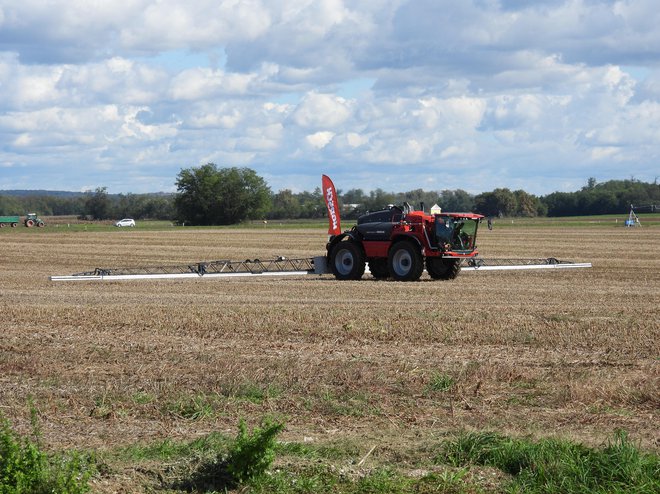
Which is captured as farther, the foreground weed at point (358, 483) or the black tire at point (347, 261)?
the black tire at point (347, 261)

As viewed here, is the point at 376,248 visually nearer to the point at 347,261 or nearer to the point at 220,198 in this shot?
the point at 347,261

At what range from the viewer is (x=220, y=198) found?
95312 mm

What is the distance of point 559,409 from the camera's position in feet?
26.0

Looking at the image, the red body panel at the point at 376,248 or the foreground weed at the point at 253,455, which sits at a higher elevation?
the red body panel at the point at 376,248

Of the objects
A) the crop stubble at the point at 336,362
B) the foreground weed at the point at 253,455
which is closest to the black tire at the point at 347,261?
the crop stubble at the point at 336,362

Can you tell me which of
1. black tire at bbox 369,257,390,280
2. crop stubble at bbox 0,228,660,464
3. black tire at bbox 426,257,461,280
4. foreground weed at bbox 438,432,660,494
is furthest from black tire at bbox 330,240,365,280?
foreground weed at bbox 438,432,660,494

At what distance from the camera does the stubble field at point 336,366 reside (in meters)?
7.38

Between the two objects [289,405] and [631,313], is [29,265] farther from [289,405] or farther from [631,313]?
[289,405]

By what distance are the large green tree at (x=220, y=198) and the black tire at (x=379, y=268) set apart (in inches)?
2864

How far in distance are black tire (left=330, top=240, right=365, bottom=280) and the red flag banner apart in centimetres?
75

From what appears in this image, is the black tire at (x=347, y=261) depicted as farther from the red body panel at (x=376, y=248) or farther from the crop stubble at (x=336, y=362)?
the crop stubble at (x=336, y=362)

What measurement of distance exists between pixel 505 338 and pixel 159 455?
19.3 ft

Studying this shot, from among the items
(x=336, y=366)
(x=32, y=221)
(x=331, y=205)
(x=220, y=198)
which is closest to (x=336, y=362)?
(x=336, y=366)

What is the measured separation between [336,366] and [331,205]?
50.3 feet
